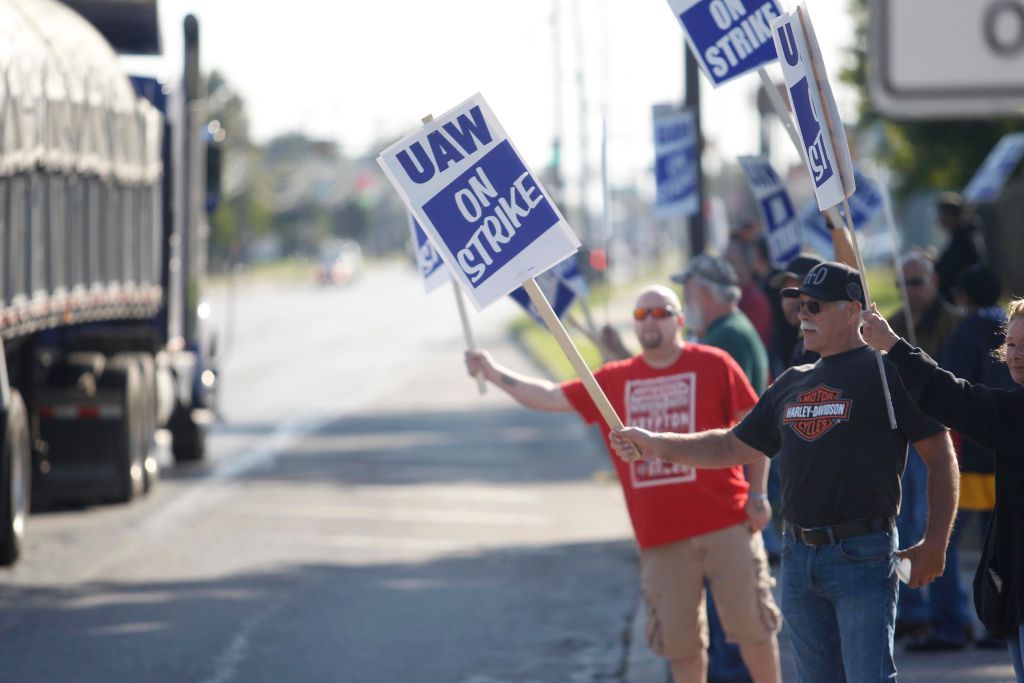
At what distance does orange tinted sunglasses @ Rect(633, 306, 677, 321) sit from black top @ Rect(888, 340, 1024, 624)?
211 centimetres

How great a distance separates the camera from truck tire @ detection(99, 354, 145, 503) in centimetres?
1491

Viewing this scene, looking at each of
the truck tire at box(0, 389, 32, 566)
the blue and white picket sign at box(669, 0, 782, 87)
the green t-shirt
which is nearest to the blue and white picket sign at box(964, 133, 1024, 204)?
the truck tire at box(0, 389, 32, 566)

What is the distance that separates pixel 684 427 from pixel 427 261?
6.02ft

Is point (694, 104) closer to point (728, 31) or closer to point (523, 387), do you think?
point (728, 31)

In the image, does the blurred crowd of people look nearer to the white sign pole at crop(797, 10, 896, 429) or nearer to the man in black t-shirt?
the man in black t-shirt

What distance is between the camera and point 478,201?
19.7 feet

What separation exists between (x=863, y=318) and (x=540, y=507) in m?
10.5

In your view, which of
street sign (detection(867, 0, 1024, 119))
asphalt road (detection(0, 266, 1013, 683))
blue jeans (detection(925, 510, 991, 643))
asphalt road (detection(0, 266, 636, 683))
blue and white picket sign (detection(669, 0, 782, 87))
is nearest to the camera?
street sign (detection(867, 0, 1024, 119))

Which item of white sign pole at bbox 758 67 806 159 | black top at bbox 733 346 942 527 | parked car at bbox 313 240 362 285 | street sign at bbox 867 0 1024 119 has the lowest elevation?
black top at bbox 733 346 942 527

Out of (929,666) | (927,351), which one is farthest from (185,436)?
(929,666)

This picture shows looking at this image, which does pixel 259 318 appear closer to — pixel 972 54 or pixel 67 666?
pixel 67 666

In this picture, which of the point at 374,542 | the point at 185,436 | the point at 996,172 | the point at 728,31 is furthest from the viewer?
the point at 996,172

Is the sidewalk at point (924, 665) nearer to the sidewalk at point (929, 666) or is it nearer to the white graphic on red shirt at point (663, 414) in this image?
the sidewalk at point (929, 666)

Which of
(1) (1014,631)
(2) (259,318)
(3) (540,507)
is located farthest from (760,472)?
(2) (259,318)
